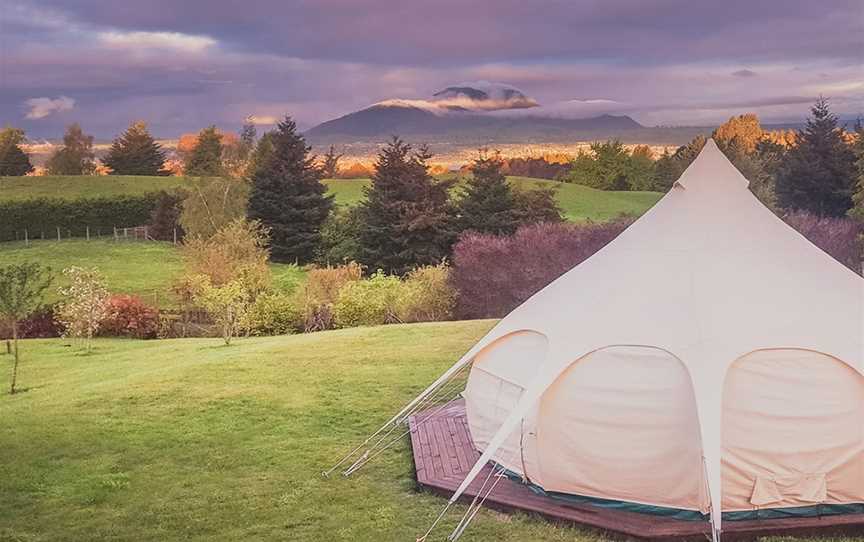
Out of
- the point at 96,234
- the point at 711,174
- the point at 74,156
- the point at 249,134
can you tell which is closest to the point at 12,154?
the point at 74,156

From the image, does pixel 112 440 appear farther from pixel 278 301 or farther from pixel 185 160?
pixel 185 160

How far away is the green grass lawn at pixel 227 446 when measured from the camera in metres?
8.22

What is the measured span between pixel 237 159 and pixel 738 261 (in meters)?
43.5

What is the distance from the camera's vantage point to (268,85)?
4094 cm

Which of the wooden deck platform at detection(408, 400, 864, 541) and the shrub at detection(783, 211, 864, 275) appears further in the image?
the shrub at detection(783, 211, 864, 275)

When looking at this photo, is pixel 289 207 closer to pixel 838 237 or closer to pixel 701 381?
pixel 838 237

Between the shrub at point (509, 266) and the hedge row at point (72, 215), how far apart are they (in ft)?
80.1

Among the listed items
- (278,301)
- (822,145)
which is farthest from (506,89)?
(822,145)

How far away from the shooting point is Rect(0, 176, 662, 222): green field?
143 feet

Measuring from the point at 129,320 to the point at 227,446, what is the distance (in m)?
15.2

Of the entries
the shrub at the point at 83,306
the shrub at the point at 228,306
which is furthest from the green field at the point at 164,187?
the shrub at the point at 83,306

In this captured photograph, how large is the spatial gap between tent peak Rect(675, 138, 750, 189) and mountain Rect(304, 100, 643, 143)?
107 feet

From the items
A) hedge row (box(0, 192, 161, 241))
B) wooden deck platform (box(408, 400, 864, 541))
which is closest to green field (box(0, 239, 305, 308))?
hedge row (box(0, 192, 161, 241))

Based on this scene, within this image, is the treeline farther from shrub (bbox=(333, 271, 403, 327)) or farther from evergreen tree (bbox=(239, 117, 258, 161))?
evergreen tree (bbox=(239, 117, 258, 161))
